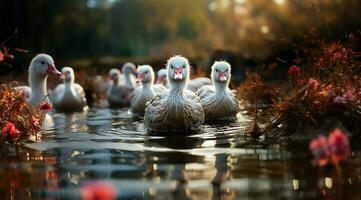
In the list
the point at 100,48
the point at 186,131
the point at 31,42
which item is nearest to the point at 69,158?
the point at 186,131

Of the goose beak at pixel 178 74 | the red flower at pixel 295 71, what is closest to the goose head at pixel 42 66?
the goose beak at pixel 178 74

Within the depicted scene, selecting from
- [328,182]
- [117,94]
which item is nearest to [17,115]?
[328,182]

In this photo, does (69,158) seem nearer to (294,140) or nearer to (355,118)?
(294,140)

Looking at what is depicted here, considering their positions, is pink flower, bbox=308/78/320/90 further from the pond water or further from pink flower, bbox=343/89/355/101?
the pond water

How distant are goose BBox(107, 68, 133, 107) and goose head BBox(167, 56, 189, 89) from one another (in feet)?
21.7

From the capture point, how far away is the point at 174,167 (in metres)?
8.06

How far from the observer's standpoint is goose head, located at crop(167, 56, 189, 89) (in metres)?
12.0

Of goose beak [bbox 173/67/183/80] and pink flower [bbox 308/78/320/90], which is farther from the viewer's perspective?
goose beak [bbox 173/67/183/80]

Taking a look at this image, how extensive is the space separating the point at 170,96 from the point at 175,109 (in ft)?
0.96

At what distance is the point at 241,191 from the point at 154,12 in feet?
201

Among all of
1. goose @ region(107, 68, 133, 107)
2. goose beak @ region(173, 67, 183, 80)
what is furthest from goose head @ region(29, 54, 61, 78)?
goose @ region(107, 68, 133, 107)

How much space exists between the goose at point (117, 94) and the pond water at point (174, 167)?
740 centimetres

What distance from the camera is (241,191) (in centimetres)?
666

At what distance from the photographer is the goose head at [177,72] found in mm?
12047
